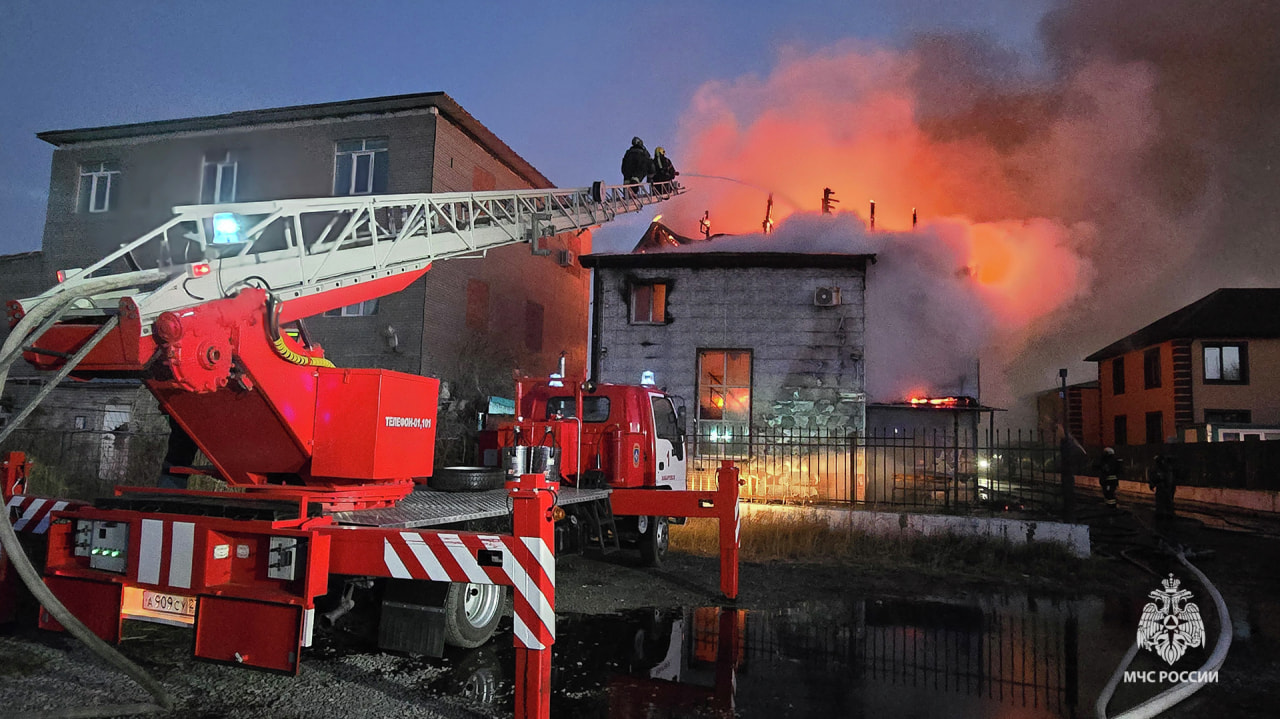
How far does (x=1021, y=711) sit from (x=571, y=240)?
75.1 ft

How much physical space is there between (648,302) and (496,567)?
15.4 metres

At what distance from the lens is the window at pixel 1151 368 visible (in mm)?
33812

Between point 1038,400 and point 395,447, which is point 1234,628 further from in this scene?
point 1038,400

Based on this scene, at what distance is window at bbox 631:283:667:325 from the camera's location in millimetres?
19125

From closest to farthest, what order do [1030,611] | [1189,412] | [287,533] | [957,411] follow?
[287,533] < [1030,611] < [957,411] < [1189,412]

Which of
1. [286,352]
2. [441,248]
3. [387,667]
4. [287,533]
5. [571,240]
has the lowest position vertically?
[387,667]

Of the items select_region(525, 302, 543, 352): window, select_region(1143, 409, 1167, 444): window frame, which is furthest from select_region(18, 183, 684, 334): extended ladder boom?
select_region(1143, 409, 1167, 444): window frame

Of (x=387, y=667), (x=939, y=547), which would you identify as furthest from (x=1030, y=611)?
(x=387, y=667)

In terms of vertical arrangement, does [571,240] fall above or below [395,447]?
above

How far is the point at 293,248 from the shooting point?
6.18m

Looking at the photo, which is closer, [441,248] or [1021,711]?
[1021,711]

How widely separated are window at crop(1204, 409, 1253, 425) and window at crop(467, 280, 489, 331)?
28850 millimetres

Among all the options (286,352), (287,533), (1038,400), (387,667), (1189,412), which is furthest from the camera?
(1038,400)

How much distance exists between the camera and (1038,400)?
5072 cm
